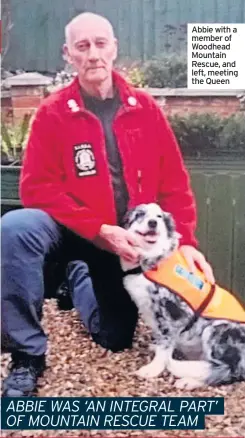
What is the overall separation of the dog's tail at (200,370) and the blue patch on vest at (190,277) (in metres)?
0.31

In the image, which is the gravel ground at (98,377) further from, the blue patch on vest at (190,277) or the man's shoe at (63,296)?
the blue patch on vest at (190,277)

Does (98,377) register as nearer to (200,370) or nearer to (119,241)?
(200,370)

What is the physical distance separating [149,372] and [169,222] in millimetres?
620

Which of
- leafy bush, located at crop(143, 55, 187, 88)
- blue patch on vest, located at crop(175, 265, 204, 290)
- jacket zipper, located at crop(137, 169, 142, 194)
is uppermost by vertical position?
leafy bush, located at crop(143, 55, 187, 88)

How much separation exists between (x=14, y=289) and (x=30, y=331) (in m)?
0.19

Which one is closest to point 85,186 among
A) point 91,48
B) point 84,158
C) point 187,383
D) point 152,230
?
point 84,158

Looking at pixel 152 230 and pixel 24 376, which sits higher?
pixel 152 230

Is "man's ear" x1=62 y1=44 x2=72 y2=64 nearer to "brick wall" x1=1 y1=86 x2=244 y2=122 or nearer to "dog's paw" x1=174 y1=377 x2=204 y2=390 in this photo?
"brick wall" x1=1 y1=86 x2=244 y2=122

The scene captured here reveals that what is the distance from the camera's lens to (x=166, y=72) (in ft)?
10.2

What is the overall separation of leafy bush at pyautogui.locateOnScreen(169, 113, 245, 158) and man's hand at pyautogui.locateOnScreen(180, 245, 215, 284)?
15.3 inches

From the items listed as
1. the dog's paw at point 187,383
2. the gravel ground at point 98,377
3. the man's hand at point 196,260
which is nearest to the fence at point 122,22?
the man's hand at point 196,260

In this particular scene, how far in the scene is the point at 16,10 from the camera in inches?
121

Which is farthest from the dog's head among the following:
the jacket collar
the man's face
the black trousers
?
the man's face

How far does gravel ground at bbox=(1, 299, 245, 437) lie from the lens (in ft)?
10.4
